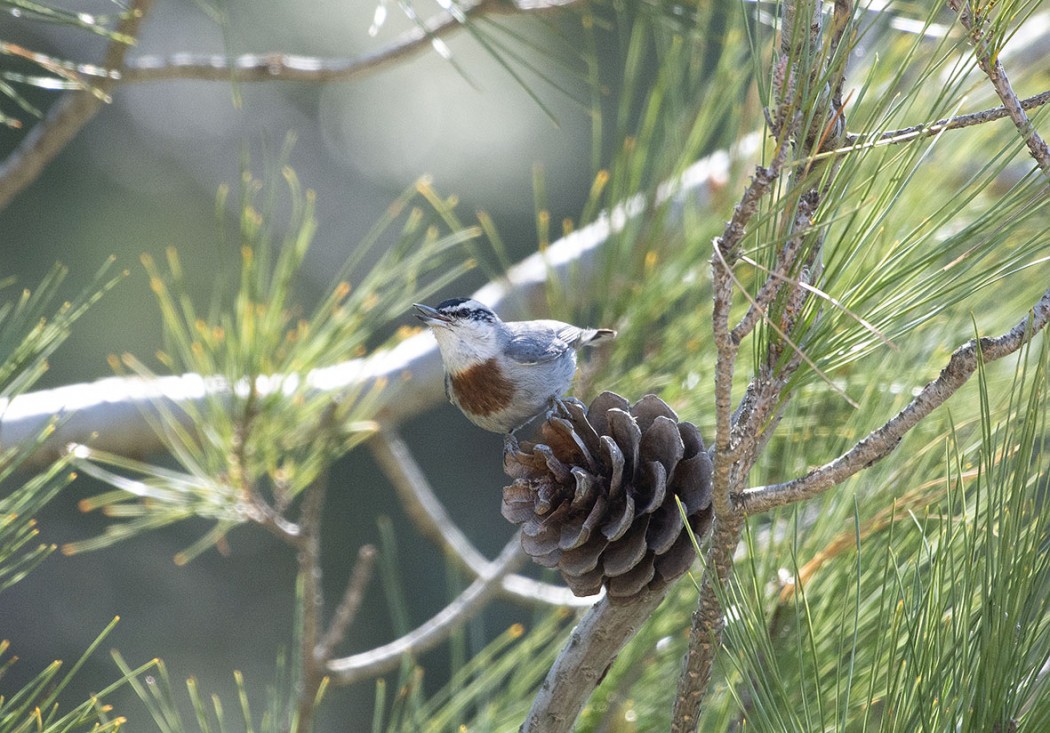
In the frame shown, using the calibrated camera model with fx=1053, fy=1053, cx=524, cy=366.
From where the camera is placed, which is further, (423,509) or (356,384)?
(423,509)

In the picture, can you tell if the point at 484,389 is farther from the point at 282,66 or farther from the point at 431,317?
the point at 282,66

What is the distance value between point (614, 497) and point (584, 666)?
0.13 meters

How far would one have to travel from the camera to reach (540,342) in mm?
1308

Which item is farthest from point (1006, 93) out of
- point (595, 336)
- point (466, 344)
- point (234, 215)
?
point (234, 215)

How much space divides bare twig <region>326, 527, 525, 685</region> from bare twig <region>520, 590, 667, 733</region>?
17.8 inches

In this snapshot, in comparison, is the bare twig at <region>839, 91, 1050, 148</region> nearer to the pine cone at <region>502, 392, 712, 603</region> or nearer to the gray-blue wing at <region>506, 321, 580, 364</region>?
the pine cone at <region>502, 392, 712, 603</region>

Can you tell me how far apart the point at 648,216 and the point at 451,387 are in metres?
0.33

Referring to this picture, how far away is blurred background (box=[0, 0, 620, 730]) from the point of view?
3.30m

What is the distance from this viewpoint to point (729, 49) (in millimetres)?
1329

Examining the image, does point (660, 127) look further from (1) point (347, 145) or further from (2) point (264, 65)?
(1) point (347, 145)

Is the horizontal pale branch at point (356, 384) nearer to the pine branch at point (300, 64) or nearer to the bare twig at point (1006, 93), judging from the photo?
the pine branch at point (300, 64)

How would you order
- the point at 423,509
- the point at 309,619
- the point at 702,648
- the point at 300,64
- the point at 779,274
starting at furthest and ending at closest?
the point at 423,509 < the point at 300,64 < the point at 309,619 < the point at 702,648 < the point at 779,274

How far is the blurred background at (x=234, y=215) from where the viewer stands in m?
3.30

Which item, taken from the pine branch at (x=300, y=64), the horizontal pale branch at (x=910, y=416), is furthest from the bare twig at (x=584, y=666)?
the pine branch at (x=300, y=64)
